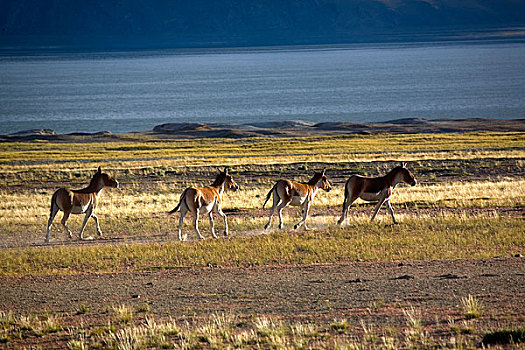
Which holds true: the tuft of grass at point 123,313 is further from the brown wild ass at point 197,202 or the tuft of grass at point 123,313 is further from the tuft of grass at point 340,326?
the brown wild ass at point 197,202

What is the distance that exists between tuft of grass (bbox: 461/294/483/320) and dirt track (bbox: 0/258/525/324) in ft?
0.48

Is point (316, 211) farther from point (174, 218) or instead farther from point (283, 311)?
point (283, 311)

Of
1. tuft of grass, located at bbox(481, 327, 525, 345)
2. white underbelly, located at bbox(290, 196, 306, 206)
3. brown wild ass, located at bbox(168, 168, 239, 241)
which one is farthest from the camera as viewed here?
white underbelly, located at bbox(290, 196, 306, 206)

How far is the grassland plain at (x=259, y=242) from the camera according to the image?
1066 cm

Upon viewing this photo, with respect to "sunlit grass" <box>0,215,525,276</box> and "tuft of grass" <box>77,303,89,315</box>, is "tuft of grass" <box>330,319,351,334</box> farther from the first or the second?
"sunlit grass" <box>0,215,525,276</box>

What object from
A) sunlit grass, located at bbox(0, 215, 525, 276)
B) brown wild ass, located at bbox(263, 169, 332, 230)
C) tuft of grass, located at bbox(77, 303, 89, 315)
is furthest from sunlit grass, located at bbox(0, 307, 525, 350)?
brown wild ass, located at bbox(263, 169, 332, 230)

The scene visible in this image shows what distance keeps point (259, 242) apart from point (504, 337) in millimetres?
8279

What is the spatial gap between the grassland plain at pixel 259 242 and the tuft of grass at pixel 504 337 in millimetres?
230

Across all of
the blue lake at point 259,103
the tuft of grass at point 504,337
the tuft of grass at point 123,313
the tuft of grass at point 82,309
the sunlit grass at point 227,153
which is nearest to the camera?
the tuft of grass at point 504,337

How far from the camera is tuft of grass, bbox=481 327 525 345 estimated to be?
990 centimetres

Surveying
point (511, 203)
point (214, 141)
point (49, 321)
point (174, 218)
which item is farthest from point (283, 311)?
point (214, 141)

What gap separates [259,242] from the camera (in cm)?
1750

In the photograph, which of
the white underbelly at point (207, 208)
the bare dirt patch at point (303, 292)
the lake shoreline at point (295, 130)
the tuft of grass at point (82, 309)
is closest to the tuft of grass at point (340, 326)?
the bare dirt patch at point (303, 292)

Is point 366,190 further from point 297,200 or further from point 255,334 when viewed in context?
point 255,334
